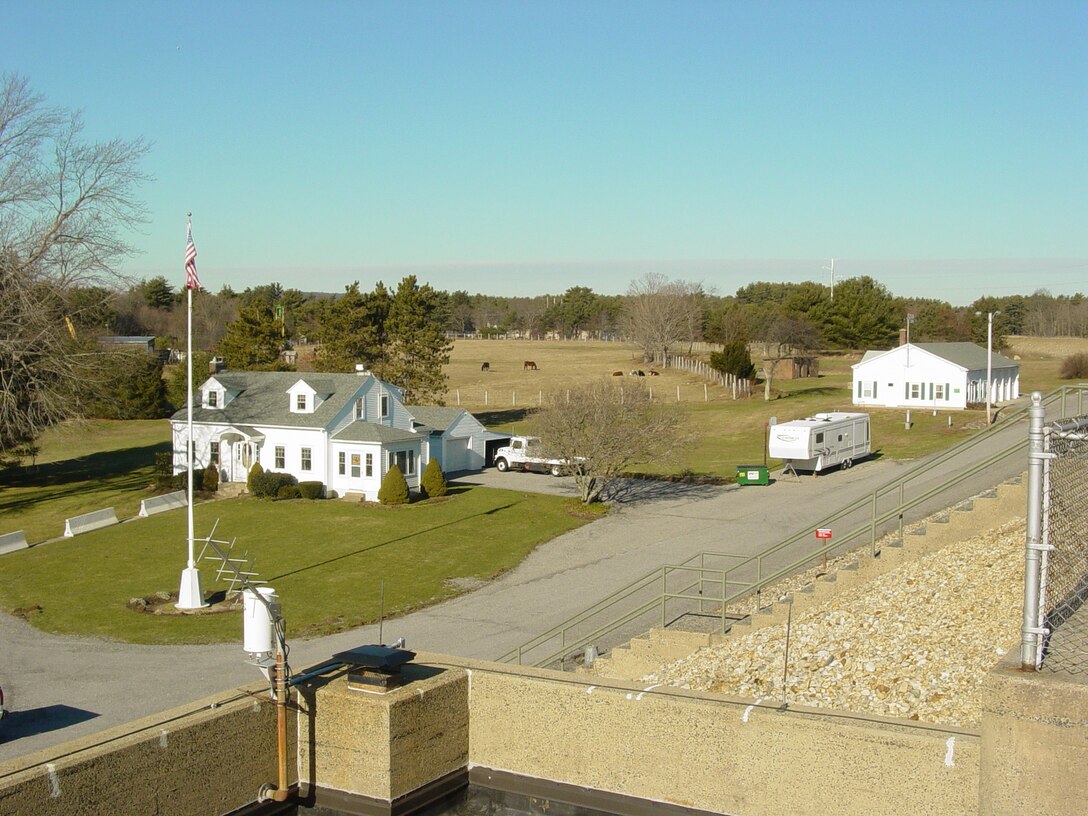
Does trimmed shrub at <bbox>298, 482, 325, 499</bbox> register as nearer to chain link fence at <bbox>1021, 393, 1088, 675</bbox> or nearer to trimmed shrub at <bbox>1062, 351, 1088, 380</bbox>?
chain link fence at <bbox>1021, 393, 1088, 675</bbox>

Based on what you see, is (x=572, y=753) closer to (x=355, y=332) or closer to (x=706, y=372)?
(x=355, y=332)

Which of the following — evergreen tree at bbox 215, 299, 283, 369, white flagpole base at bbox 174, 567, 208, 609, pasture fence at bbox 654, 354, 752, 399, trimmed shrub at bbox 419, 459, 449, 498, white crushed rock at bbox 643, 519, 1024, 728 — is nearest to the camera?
white crushed rock at bbox 643, 519, 1024, 728

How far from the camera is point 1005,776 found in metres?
6.77

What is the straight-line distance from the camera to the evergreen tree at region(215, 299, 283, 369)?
71.2 metres

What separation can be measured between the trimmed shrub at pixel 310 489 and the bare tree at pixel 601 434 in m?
9.57

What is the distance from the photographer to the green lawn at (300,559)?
27984 millimetres

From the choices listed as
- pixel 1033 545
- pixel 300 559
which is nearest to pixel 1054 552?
pixel 1033 545

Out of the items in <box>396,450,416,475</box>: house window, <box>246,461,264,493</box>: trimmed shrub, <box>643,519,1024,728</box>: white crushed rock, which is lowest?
<box>246,461,264,493</box>: trimmed shrub

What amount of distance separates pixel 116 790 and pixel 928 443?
5070 cm

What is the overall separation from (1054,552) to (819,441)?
39.1m

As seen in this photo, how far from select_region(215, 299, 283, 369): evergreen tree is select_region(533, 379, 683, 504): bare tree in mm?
32717

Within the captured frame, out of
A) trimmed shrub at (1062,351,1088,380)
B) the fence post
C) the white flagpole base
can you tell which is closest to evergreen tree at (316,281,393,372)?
the white flagpole base

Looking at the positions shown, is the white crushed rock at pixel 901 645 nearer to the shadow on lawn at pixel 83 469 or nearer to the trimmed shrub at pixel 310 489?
the trimmed shrub at pixel 310 489

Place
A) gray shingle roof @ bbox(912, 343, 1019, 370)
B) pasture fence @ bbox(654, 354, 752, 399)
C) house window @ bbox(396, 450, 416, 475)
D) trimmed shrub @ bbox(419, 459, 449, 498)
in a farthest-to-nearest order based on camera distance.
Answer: pasture fence @ bbox(654, 354, 752, 399) → gray shingle roof @ bbox(912, 343, 1019, 370) → house window @ bbox(396, 450, 416, 475) → trimmed shrub @ bbox(419, 459, 449, 498)
